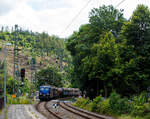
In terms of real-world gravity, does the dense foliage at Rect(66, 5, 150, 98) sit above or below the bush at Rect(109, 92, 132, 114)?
Result: above

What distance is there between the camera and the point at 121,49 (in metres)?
37.4

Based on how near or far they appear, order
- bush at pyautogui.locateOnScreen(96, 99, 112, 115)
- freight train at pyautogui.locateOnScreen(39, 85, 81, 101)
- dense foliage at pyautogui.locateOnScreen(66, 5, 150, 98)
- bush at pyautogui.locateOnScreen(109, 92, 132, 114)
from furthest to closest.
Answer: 1. freight train at pyautogui.locateOnScreen(39, 85, 81, 101)
2. dense foliage at pyautogui.locateOnScreen(66, 5, 150, 98)
3. bush at pyautogui.locateOnScreen(96, 99, 112, 115)
4. bush at pyautogui.locateOnScreen(109, 92, 132, 114)

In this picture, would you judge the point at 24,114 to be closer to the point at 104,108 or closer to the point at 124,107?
the point at 104,108

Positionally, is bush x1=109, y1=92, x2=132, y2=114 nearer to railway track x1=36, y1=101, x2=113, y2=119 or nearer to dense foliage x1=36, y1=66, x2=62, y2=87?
railway track x1=36, y1=101, x2=113, y2=119

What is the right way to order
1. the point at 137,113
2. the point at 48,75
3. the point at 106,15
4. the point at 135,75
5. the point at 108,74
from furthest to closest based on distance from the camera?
the point at 48,75 → the point at 106,15 → the point at 108,74 → the point at 135,75 → the point at 137,113

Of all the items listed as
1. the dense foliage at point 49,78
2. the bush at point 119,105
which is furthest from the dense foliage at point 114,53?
the dense foliage at point 49,78

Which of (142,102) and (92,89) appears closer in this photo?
(142,102)

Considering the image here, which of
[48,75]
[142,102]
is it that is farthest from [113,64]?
[48,75]

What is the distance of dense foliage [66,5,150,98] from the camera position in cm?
3519

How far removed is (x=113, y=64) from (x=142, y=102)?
16.6 m

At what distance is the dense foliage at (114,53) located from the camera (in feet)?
115

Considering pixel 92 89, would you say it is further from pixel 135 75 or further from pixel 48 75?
pixel 48 75

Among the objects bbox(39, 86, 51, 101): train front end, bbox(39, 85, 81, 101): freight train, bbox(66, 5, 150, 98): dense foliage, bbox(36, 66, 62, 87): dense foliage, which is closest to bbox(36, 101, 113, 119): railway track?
bbox(66, 5, 150, 98): dense foliage

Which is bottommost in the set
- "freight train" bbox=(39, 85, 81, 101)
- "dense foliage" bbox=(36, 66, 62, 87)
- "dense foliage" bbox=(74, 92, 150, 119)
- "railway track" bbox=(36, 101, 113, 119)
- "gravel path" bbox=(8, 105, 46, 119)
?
"railway track" bbox=(36, 101, 113, 119)
